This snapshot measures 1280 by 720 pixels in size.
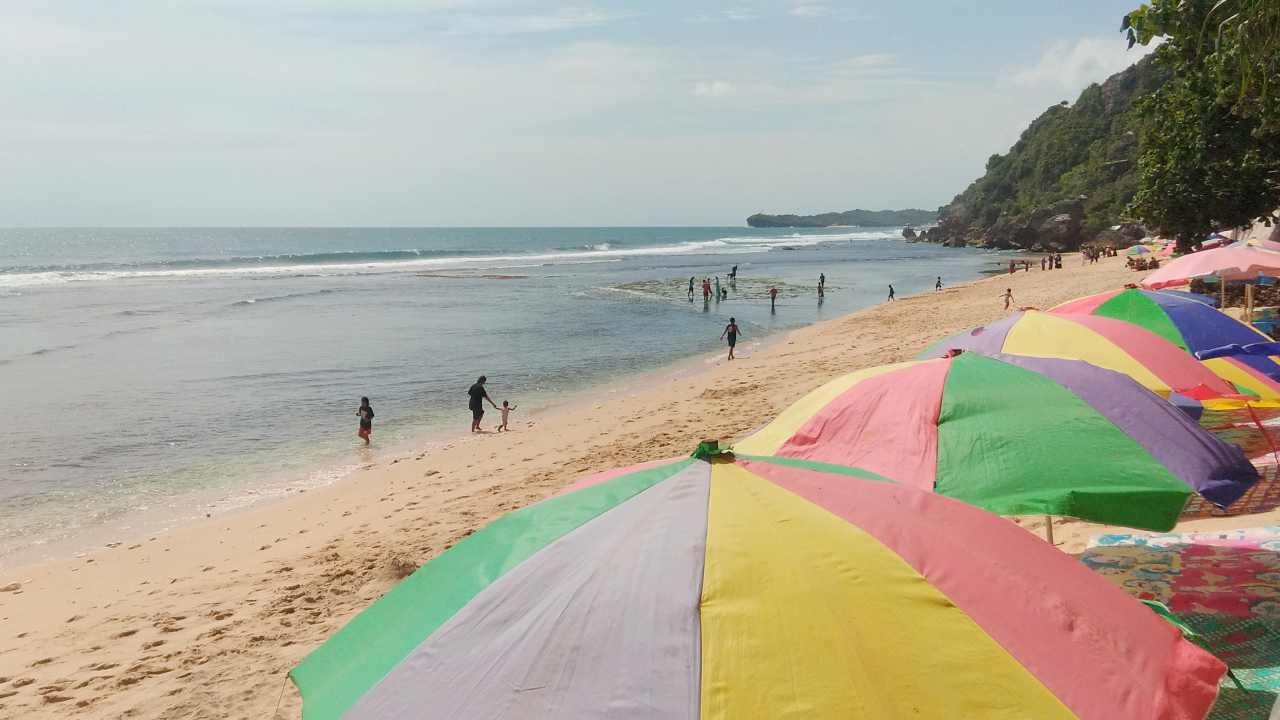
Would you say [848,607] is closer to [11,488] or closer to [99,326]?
[11,488]

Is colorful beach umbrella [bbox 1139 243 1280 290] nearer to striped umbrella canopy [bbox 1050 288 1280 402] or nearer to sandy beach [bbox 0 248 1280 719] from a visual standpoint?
sandy beach [bbox 0 248 1280 719]

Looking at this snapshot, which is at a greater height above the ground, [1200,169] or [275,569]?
[1200,169]

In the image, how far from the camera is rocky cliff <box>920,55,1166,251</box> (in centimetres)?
7038

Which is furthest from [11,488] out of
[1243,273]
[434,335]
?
[1243,273]

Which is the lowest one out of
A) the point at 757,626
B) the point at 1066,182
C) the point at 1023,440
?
the point at 757,626

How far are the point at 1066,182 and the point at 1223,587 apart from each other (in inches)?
3612

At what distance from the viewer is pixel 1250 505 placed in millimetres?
6992

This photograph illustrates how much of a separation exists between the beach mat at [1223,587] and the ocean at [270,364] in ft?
37.6

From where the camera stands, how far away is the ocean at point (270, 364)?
13.9 meters

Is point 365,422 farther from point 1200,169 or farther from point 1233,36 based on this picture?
point 1200,169

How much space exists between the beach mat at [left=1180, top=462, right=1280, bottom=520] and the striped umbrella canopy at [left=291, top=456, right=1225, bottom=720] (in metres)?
4.79

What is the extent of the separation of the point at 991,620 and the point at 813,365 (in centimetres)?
1799

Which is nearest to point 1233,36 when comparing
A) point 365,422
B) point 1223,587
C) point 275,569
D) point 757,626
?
point 1223,587

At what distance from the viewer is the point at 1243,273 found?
14.3 meters
